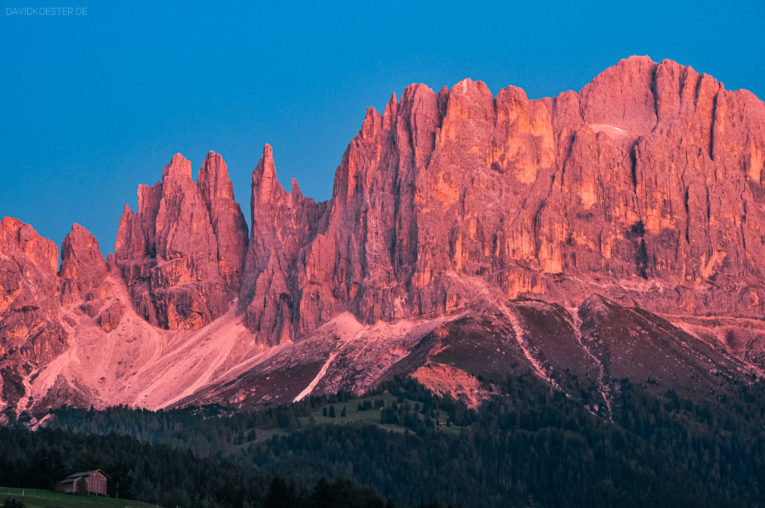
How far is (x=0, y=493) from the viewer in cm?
14400

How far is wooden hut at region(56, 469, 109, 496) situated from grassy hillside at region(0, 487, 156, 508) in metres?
1.81

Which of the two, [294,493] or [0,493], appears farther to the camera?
[294,493]

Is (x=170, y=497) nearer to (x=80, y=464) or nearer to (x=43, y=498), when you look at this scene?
(x=80, y=464)

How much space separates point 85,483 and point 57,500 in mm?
13382

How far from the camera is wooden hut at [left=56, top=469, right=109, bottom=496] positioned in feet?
513

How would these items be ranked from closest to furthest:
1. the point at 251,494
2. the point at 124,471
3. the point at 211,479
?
the point at 124,471
the point at 251,494
the point at 211,479

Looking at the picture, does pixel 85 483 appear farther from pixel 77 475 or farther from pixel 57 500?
pixel 57 500

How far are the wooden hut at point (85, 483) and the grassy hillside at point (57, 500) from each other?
181 cm

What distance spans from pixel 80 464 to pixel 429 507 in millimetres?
41384

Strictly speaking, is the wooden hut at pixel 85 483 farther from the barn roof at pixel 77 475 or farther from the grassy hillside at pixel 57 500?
the grassy hillside at pixel 57 500

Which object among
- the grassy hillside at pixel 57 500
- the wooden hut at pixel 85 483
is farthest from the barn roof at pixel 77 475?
the grassy hillside at pixel 57 500

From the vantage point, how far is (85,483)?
157 meters

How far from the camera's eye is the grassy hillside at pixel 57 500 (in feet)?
458

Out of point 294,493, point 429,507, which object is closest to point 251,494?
point 294,493
